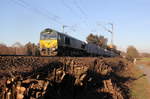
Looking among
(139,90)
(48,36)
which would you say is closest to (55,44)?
(48,36)

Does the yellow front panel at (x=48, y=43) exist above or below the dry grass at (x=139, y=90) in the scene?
above

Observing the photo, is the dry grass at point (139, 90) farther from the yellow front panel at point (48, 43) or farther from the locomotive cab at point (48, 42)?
the yellow front panel at point (48, 43)

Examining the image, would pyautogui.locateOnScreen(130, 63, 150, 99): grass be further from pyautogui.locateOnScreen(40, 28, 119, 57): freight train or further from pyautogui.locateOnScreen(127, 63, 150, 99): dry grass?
pyautogui.locateOnScreen(40, 28, 119, 57): freight train

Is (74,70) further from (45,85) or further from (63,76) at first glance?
(45,85)

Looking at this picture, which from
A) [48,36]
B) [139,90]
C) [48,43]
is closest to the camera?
[139,90]

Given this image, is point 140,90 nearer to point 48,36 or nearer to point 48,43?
point 48,43

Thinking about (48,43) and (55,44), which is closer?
(55,44)

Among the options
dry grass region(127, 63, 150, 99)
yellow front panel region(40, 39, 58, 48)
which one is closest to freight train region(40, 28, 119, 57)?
yellow front panel region(40, 39, 58, 48)

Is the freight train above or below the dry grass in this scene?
above

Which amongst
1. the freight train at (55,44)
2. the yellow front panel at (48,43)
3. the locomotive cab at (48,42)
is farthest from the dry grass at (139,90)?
the yellow front panel at (48,43)

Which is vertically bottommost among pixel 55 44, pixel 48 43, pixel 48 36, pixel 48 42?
pixel 55 44

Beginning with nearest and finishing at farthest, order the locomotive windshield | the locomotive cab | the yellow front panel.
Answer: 1. the locomotive cab
2. the yellow front panel
3. the locomotive windshield

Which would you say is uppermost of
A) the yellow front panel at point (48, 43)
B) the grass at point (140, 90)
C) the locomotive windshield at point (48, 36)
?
the locomotive windshield at point (48, 36)

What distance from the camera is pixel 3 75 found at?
7820 mm
